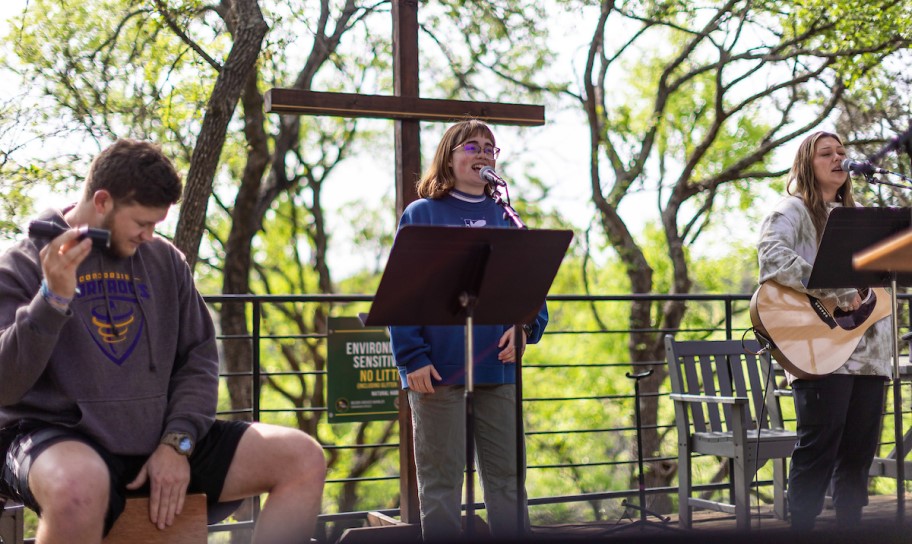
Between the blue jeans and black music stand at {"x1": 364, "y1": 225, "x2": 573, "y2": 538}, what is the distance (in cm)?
41

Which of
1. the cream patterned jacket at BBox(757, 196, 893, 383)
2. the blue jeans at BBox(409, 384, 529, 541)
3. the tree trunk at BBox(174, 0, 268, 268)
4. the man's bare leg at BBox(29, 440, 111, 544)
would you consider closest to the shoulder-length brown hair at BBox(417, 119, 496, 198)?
the blue jeans at BBox(409, 384, 529, 541)

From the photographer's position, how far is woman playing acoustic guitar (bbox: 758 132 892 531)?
3.73 m

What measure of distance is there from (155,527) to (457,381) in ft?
3.85

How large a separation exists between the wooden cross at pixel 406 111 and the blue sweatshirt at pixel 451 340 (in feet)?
3.01

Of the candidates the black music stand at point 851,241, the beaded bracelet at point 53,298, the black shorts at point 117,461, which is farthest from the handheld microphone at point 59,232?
the black music stand at point 851,241

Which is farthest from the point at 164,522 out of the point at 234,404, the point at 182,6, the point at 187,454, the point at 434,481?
the point at 234,404

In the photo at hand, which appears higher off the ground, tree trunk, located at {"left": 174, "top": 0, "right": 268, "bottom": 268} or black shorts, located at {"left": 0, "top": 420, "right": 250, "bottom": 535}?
tree trunk, located at {"left": 174, "top": 0, "right": 268, "bottom": 268}

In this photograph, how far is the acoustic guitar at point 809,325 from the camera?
12.2 feet

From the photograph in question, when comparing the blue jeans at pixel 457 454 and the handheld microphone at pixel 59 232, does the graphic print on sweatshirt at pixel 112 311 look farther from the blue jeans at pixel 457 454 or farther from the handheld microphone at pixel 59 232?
the blue jeans at pixel 457 454

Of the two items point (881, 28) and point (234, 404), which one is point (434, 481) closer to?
point (881, 28)

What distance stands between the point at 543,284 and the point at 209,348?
0.98m

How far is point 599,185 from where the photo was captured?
11.8 m

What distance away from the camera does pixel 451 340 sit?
3.22 meters

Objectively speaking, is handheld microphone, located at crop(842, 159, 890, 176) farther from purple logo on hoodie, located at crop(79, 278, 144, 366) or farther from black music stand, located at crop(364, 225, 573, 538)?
purple logo on hoodie, located at crop(79, 278, 144, 366)
